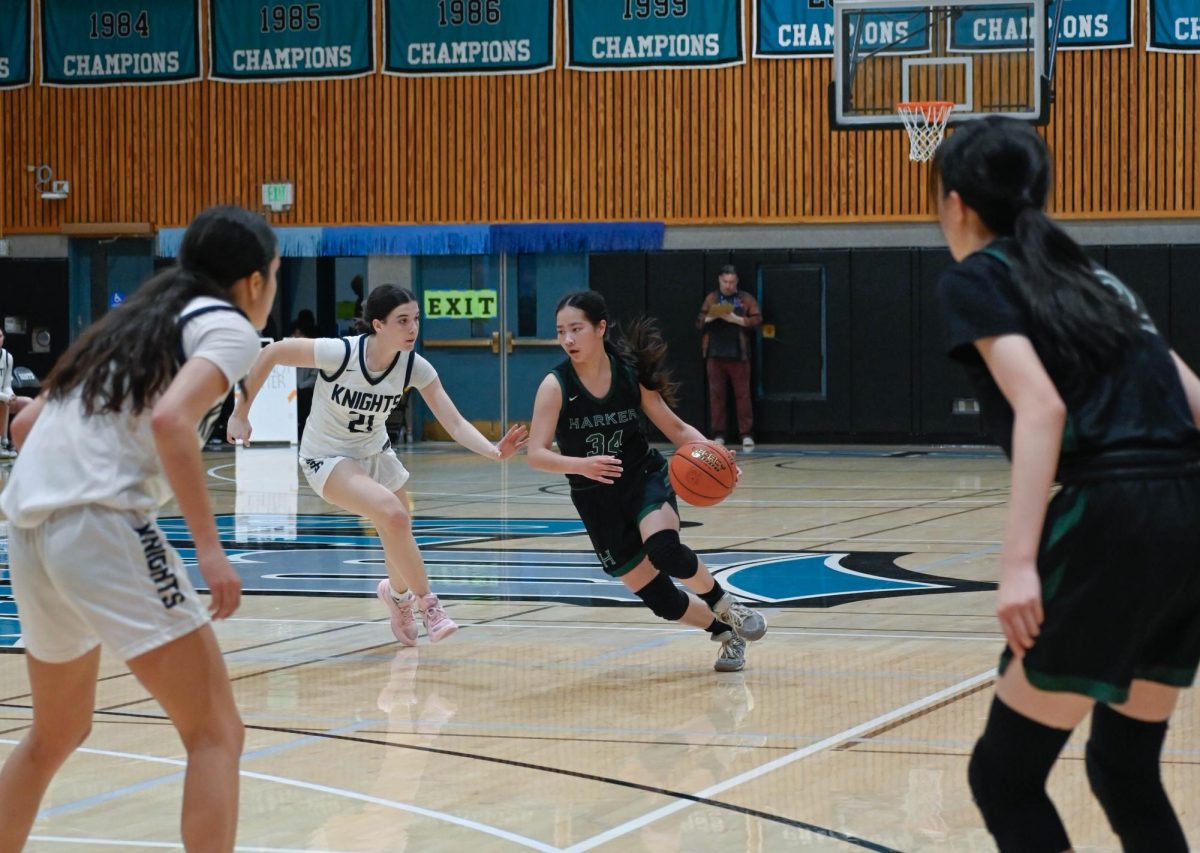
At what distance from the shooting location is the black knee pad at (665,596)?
604 centimetres

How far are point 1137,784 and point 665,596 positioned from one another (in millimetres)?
3401

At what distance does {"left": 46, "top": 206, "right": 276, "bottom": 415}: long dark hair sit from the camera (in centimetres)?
289

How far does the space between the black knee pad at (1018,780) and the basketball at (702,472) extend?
3.75 metres

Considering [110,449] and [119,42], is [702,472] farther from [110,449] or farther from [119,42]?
[119,42]

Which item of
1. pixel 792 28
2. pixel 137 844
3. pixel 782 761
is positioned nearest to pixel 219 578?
pixel 137 844

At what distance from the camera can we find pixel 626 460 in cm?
611

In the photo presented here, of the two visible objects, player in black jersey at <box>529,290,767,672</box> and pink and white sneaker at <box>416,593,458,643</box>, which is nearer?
player in black jersey at <box>529,290,767,672</box>

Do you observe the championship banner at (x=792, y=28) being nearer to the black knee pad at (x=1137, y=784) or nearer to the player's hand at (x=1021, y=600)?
the black knee pad at (x=1137, y=784)

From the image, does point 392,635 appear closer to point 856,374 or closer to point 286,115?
point 856,374

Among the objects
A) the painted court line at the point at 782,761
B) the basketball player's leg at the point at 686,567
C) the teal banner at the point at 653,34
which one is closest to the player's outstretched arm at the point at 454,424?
the basketball player's leg at the point at 686,567

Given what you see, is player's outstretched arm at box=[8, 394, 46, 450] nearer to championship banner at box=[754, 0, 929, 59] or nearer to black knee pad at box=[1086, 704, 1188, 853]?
black knee pad at box=[1086, 704, 1188, 853]

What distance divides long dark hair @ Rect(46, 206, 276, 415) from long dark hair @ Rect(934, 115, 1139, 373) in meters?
1.29

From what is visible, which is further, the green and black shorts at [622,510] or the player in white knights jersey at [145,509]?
the green and black shorts at [622,510]

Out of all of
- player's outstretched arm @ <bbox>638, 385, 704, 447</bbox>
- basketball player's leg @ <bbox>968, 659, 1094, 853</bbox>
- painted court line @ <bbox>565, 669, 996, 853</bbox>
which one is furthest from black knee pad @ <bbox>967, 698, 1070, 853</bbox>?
player's outstretched arm @ <bbox>638, 385, 704, 447</bbox>
